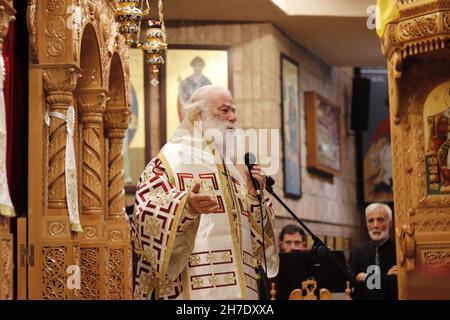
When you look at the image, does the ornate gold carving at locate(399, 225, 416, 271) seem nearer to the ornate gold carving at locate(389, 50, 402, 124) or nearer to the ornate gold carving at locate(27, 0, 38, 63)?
the ornate gold carving at locate(389, 50, 402, 124)

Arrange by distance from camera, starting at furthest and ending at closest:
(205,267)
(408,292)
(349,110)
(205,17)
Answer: (349,110) → (205,17) → (408,292) → (205,267)

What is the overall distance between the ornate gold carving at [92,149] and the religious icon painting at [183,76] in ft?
13.0

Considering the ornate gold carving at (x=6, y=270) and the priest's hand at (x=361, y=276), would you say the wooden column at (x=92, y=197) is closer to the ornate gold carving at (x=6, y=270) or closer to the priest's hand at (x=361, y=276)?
the priest's hand at (x=361, y=276)

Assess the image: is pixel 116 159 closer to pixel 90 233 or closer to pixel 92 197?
pixel 92 197

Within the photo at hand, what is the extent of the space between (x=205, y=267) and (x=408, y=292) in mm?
2942

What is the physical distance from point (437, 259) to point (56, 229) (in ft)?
10.3

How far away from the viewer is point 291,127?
48.4 feet

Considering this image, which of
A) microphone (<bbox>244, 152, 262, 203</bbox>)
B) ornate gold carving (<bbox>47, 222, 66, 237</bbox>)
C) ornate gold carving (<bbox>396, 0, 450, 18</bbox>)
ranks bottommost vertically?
ornate gold carving (<bbox>47, 222, 66, 237</bbox>)

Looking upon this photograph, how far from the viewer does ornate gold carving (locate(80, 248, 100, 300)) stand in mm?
8781

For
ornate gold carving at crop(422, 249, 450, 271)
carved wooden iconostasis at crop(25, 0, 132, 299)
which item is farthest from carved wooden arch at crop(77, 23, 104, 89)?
ornate gold carving at crop(422, 249, 450, 271)

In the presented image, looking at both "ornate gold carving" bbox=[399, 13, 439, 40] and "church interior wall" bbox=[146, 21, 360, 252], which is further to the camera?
"church interior wall" bbox=[146, 21, 360, 252]

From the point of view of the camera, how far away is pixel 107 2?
9352 mm
